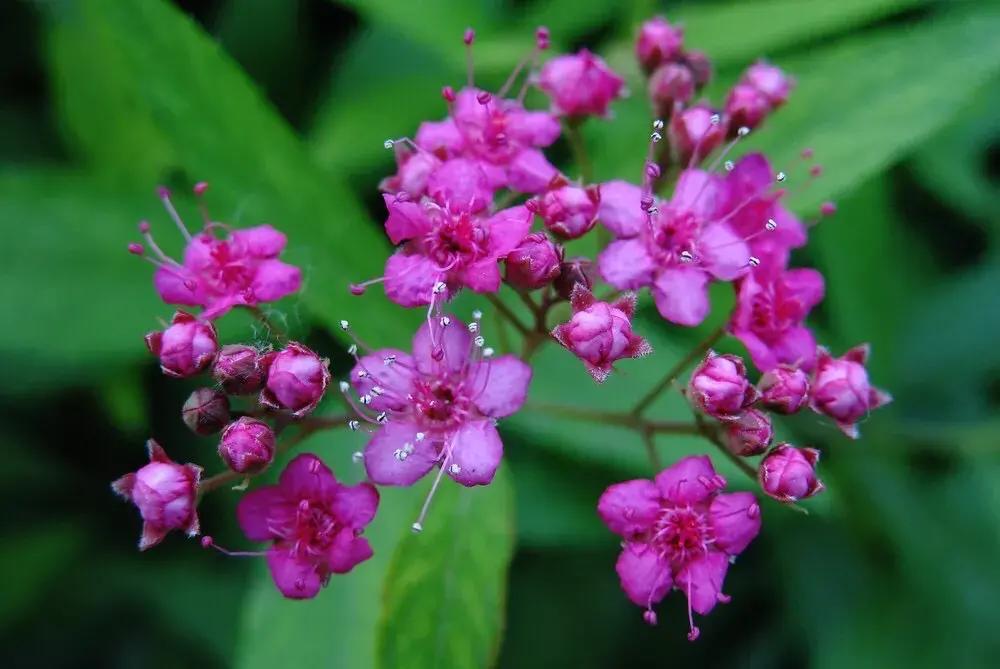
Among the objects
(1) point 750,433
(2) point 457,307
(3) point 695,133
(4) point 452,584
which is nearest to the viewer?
(1) point 750,433

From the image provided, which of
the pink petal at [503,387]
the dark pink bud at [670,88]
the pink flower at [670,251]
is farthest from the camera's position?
the dark pink bud at [670,88]

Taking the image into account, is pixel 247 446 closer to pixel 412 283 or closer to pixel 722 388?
pixel 412 283

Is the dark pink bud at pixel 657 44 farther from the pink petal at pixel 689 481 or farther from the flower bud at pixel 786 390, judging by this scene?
the pink petal at pixel 689 481

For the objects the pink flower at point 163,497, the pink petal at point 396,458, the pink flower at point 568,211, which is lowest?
the pink flower at point 163,497

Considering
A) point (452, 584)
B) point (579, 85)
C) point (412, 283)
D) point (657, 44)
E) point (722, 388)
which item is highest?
point (657, 44)

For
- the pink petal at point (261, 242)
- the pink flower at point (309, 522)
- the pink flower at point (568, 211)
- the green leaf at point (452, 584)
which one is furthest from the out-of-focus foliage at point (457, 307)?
the pink flower at point (568, 211)

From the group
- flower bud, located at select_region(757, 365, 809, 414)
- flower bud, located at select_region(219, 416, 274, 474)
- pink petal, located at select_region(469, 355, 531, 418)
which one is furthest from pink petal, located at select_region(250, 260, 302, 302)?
flower bud, located at select_region(757, 365, 809, 414)

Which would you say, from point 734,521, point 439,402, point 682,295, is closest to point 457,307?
point 439,402

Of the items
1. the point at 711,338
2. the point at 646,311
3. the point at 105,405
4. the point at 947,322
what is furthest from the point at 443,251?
the point at 947,322
